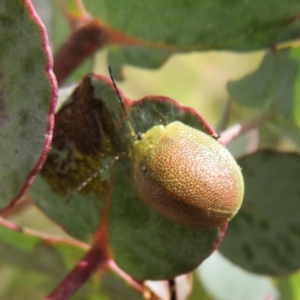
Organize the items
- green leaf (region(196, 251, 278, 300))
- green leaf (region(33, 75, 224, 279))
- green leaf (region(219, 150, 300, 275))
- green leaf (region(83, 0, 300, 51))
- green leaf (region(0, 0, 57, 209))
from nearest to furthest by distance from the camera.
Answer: green leaf (region(0, 0, 57, 209)), green leaf (region(33, 75, 224, 279)), green leaf (region(83, 0, 300, 51)), green leaf (region(219, 150, 300, 275)), green leaf (region(196, 251, 278, 300))

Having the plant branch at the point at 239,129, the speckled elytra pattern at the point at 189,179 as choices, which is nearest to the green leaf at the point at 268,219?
the plant branch at the point at 239,129

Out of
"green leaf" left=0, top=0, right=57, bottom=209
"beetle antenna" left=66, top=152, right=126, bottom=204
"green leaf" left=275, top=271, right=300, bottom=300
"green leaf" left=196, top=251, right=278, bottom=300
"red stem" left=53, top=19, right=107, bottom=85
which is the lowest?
"green leaf" left=275, top=271, right=300, bottom=300

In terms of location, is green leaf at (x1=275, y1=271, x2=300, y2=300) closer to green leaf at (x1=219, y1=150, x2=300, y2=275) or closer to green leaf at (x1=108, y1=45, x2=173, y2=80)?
green leaf at (x1=219, y1=150, x2=300, y2=275)

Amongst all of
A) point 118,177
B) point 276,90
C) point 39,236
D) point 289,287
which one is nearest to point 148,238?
point 118,177

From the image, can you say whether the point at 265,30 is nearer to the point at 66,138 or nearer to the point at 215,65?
the point at 66,138

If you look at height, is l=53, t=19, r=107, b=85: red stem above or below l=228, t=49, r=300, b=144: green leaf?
above

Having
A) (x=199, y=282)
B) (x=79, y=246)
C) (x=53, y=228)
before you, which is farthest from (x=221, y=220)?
(x=53, y=228)

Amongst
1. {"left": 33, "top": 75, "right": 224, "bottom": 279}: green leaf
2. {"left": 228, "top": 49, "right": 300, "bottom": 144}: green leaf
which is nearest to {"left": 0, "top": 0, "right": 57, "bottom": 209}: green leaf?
{"left": 33, "top": 75, "right": 224, "bottom": 279}: green leaf
